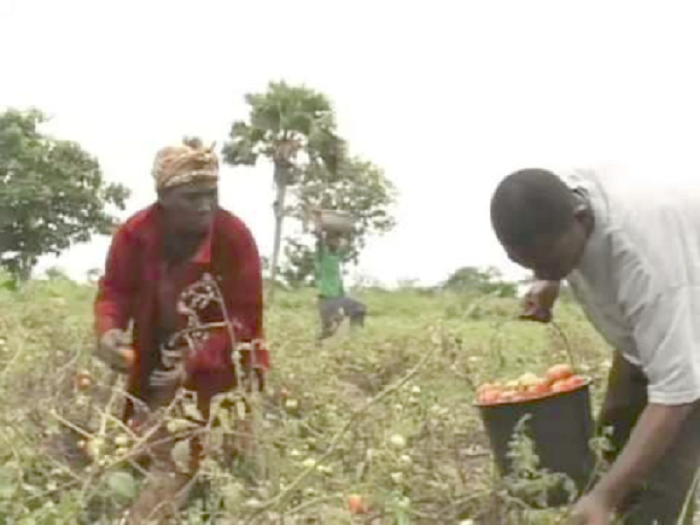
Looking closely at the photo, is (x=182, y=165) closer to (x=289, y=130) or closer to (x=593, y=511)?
(x=593, y=511)

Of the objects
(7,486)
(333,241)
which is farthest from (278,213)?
(7,486)

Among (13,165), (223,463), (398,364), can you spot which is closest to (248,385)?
(223,463)

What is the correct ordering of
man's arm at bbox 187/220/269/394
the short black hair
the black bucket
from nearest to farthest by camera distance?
the short black hair → the black bucket → man's arm at bbox 187/220/269/394

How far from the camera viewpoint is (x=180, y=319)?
16.9ft

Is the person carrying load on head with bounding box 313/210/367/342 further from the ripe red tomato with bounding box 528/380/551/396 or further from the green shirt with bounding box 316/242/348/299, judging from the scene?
the ripe red tomato with bounding box 528/380/551/396

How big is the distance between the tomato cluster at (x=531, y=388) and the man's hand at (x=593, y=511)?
1.42ft

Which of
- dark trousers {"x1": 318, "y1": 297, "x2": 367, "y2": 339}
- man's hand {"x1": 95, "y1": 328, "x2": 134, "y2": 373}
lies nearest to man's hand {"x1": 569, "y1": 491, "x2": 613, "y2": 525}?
man's hand {"x1": 95, "y1": 328, "x2": 134, "y2": 373}

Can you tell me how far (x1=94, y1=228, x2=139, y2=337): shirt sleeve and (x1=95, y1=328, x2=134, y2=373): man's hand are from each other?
0.12 metres

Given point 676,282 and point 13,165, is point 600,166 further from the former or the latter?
point 13,165

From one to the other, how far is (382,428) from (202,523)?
1368mm

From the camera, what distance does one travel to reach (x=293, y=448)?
526 cm

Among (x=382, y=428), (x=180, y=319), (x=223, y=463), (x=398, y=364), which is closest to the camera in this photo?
(x=223, y=463)

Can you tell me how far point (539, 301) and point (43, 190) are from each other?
35.1 metres

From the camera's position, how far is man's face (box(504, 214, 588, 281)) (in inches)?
150
